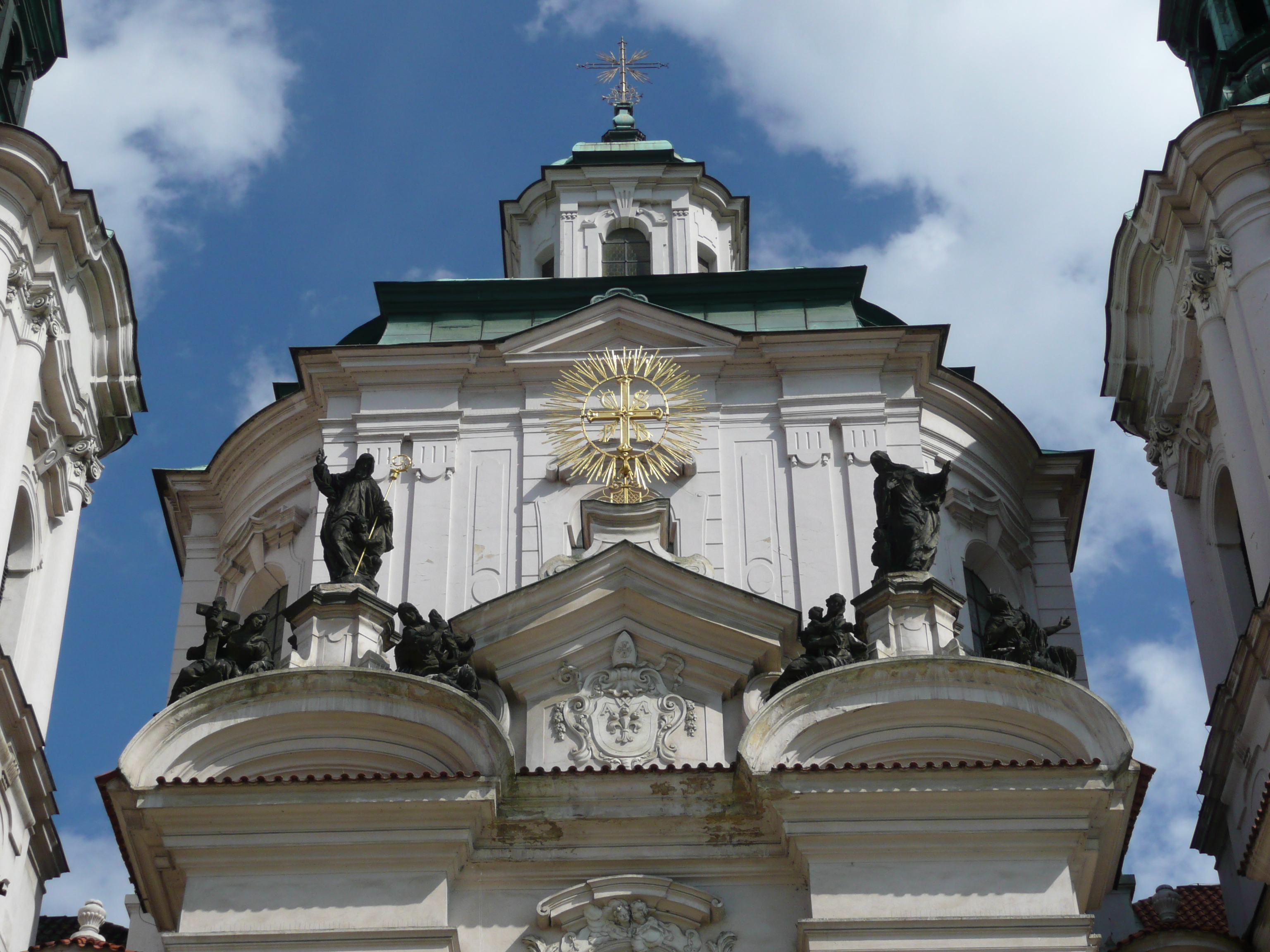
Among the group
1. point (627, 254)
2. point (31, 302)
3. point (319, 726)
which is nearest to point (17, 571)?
point (31, 302)

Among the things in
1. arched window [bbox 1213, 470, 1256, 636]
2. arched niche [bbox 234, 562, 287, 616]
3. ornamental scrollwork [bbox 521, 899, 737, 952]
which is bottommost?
ornamental scrollwork [bbox 521, 899, 737, 952]

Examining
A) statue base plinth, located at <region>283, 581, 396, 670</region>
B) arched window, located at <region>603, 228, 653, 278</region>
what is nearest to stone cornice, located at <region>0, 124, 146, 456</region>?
statue base plinth, located at <region>283, 581, 396, 670</region>

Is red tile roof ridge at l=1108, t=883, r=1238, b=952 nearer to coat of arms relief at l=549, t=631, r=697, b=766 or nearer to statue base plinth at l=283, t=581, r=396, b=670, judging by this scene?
coat of arms relief at l=549, t=631, r=697, b=766

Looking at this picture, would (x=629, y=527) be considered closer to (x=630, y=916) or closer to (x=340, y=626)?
(x=340, y=626)

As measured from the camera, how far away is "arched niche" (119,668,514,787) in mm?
15953

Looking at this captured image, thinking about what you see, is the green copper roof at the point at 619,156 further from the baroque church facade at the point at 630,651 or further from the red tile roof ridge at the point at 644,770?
the red tile roof ridge at the point at 644,770

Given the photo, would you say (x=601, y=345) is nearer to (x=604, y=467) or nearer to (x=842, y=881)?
(x=604, y=467)

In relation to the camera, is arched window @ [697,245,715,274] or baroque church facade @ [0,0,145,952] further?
arched window @ [697,245,715,274]

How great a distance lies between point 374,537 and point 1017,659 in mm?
4997

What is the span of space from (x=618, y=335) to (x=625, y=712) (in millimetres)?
5820

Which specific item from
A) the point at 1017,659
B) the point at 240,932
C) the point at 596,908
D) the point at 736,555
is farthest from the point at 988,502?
the point at 240,932

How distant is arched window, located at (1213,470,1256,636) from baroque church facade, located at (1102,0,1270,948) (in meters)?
0.01

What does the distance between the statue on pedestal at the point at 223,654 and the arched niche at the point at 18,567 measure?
101 inches

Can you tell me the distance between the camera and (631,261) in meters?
25.0
